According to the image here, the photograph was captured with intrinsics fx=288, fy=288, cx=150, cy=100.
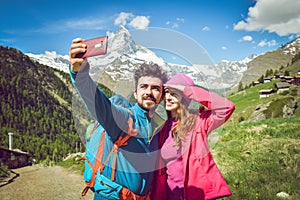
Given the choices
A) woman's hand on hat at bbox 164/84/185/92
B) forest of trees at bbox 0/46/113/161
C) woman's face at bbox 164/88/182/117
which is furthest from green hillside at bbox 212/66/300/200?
forest of trees at bbox 0/46/113/161

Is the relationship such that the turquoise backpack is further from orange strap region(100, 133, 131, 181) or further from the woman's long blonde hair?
the woman's long blonde hair

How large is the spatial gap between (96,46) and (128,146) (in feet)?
2.80

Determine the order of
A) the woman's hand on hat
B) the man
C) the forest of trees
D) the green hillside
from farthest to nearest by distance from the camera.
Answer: the forest of trees
the green hillside
the woman's hand on hat
the man

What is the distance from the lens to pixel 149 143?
7.61 feet

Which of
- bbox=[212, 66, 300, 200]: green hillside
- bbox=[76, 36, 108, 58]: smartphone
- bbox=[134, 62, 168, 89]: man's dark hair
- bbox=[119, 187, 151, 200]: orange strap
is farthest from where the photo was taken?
bbox=[212, 66, 300, 200]: green hillside

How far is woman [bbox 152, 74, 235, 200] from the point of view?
96.9 inches

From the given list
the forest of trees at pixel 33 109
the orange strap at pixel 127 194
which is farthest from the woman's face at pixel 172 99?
the forest of trees at pixel 33 109

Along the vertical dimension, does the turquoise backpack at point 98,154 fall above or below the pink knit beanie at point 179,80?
below

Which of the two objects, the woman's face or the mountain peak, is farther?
the woman's face

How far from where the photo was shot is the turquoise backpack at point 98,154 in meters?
2.14

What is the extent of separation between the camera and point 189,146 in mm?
2520

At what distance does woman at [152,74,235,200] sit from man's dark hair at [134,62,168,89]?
11 centimetres

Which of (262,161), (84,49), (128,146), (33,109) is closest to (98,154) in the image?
(128,146)

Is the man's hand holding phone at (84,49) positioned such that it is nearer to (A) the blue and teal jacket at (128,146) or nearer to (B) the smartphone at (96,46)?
(B) the smartphone at (96,46)
